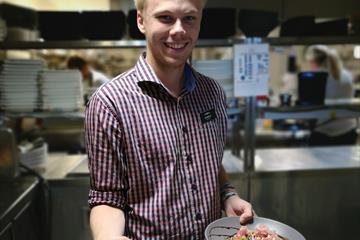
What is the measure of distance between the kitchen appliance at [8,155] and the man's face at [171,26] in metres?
1.44

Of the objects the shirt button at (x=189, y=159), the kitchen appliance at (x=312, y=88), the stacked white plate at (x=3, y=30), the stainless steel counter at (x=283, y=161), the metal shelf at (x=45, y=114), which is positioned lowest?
the stainless steel counter at (x=283, y=161)

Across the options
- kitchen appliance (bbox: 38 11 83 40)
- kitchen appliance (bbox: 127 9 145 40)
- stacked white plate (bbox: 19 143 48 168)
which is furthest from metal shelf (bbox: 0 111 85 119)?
kitchen appliance (bbox: 127 9 145 40)

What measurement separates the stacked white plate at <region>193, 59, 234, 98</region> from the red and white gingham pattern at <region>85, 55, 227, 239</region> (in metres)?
1.05

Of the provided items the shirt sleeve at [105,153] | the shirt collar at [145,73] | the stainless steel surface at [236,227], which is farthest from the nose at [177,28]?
the stainless steel surface at [236,227]

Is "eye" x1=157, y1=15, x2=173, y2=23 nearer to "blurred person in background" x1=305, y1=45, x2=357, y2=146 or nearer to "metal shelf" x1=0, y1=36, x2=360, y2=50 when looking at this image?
"metal shelf" x1=0, y1=36, x2=360, y2=50

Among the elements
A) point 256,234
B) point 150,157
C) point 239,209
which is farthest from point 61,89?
point 256,234

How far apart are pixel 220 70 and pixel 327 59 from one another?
6.71 ft

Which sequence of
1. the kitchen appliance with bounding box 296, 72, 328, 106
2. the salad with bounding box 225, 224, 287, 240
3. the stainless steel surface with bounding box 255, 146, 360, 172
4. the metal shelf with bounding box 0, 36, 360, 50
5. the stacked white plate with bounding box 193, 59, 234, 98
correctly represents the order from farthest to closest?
1. the stainless steel surface with bounding box 255, 146, 360, 172
2. the kitchen appliance with bounding box 296, 72, 328, 106
3. the stacked white plate with bounding box 193, 59, 234, 98
4. the metal shelf with bounding box 0, 36, 360, 50
5. the salad with bounding box 225, 224, 287, 240

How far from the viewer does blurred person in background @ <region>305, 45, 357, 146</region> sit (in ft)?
10.9

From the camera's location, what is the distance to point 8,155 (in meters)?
2.03

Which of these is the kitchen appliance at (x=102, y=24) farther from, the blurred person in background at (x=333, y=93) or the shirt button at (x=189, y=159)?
the blurred person in background at (x=333, y=93)

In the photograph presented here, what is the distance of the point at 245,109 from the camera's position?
2.10m

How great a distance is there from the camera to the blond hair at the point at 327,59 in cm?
355

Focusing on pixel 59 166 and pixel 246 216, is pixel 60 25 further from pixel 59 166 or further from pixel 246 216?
pixel 246 216
